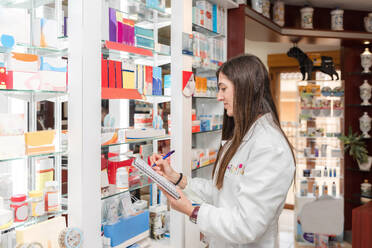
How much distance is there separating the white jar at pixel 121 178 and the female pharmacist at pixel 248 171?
54cm

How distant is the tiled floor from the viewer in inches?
198

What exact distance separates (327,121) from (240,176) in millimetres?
4052

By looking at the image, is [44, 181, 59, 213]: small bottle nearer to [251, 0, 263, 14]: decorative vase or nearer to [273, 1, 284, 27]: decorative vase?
[251, 0, 263, 14]: decorative vase

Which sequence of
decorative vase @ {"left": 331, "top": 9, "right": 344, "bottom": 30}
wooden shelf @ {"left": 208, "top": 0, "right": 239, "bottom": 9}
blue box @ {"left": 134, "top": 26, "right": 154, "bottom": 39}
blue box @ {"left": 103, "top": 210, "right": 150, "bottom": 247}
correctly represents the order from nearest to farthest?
blue box @ {"left": 103, "top": 210, "right": 150, "bottom": 247} → blue box @ {"left": 134, "top": 26, "right": 154, "bottom": 39} → wooden shelf @ {"left": 208, "top": 0, "right": 239, "bottom": 9} → decorative vase @ {"left": 331, "top": 9, "right": 344, "bottom": 30}

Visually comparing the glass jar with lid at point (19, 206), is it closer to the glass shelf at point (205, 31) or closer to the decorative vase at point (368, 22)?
the glass shelf at point (205, 31)

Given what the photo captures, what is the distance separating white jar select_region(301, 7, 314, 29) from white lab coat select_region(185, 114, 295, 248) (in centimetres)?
372

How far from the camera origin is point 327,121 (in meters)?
5.18

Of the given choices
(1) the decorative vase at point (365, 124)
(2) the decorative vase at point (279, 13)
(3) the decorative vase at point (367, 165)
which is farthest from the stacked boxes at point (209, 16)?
(3) the decorative vase at point (367, 165)

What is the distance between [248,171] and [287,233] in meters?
4.47

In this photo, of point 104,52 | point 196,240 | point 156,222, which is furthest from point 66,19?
point 196,240

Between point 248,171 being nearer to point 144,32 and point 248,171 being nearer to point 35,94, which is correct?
point 35,94

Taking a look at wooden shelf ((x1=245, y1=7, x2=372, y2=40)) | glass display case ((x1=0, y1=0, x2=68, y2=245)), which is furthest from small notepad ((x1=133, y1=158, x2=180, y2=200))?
wooden shelf ((x1=245, y1=7, x2=372, y2=40))

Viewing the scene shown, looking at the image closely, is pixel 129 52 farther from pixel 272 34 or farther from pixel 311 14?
pixel 311 14

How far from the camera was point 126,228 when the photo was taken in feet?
7.22
